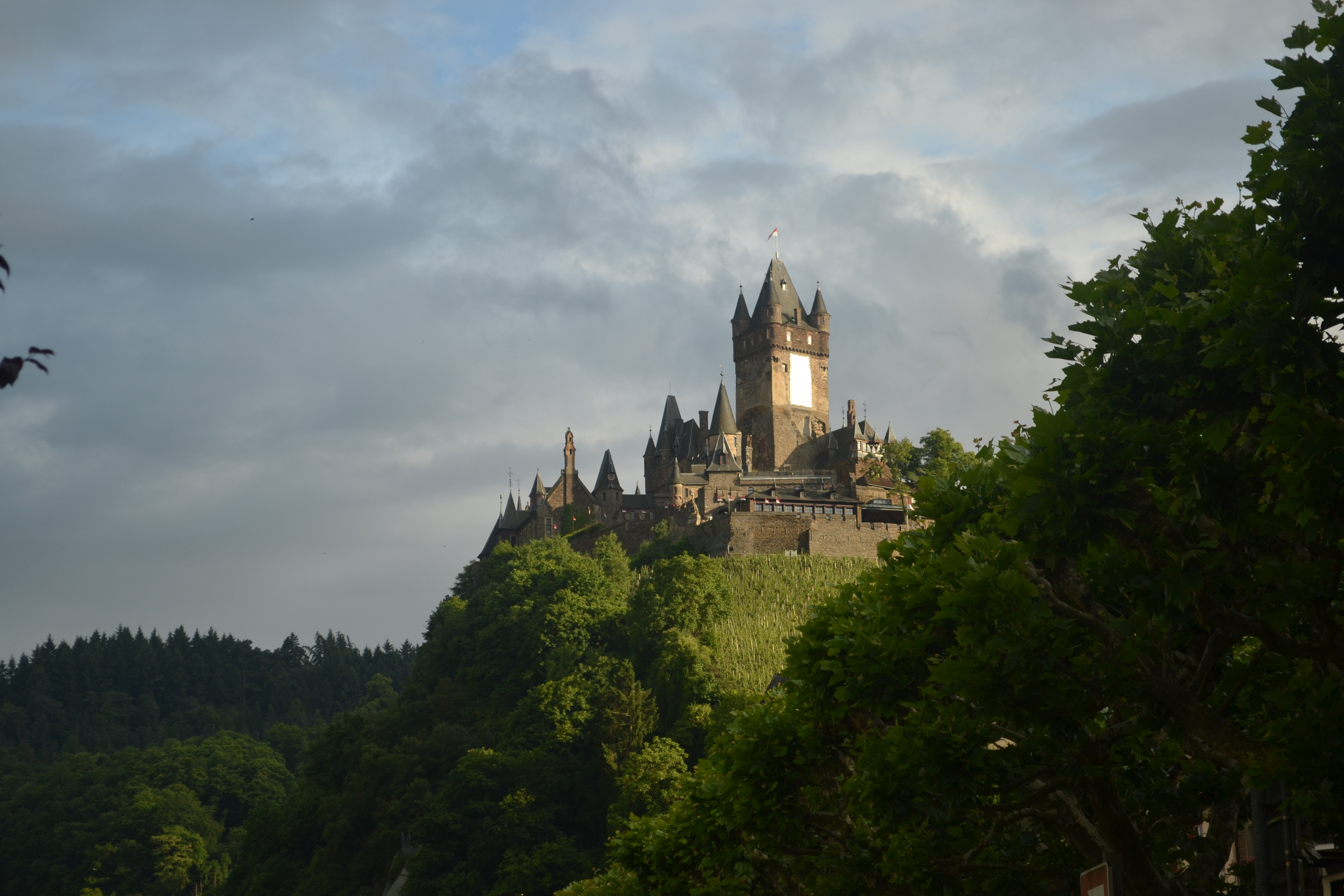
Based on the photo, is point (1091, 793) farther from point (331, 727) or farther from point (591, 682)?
point (331, 727)

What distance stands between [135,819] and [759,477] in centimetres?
5756

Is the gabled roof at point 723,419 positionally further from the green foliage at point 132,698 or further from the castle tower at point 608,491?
the green foliage at point 132,698

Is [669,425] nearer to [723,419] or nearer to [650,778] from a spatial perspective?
[723,419]

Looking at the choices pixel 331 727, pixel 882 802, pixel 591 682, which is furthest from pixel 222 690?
pixel 882 802

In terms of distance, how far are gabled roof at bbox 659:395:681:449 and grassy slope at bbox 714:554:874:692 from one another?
34.8m

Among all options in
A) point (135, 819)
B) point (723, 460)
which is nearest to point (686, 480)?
point (723, 460)

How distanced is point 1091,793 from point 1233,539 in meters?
4.06

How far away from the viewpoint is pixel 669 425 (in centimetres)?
12794

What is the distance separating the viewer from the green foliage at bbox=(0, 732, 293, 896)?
4471 inches

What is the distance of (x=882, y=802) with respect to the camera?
20906mm

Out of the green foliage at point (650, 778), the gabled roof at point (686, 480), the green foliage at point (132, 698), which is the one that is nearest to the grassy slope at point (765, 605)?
the green foliage at point (650, 778)

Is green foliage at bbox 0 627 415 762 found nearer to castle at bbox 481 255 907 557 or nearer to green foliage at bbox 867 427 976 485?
Result: castle at bbox 481 255 907 557

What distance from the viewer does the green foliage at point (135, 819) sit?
11356cm

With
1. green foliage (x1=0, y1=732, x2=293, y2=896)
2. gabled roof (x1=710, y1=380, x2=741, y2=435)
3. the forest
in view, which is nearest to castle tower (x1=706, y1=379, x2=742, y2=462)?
gabled roof (x1=710, y1=380, x2=741, y2=435)
